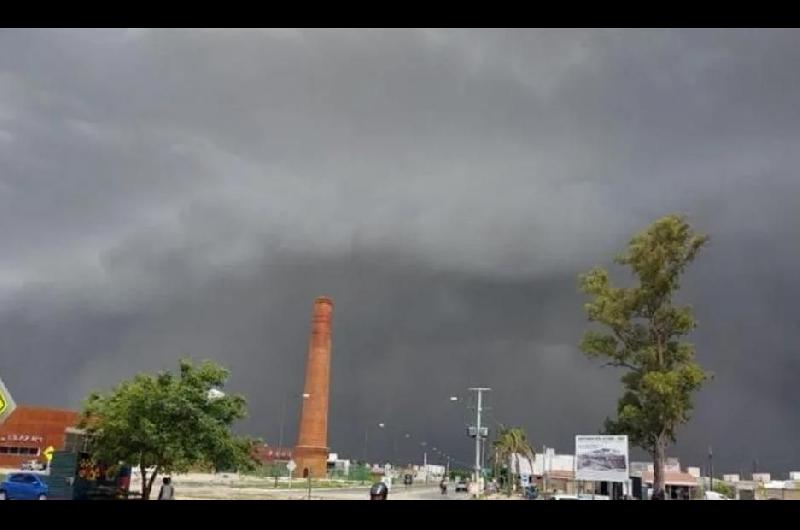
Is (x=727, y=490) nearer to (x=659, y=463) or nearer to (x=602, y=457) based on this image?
(x=602, y=457)

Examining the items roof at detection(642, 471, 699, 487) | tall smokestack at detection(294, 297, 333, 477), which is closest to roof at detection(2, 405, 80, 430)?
tall smokestack at detection(294, 297, 333, 477)

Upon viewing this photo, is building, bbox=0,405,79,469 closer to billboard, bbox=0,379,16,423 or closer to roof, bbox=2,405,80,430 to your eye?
roof, bbox=2,405,80,430

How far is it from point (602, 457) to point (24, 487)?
24.2m

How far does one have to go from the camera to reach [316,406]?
8806 centimetres

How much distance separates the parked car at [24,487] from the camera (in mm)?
29875

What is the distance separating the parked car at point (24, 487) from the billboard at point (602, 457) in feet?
73.1

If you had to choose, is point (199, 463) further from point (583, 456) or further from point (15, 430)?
point (15, 430)

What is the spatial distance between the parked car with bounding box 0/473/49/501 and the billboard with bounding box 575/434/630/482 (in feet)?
73.1

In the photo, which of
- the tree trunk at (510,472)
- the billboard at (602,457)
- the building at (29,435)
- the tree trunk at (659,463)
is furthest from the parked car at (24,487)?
the tree trunk at (510,472)

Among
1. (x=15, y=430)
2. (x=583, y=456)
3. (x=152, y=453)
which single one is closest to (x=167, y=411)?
(x=152, y=453)

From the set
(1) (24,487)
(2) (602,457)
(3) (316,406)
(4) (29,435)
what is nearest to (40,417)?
(4) (29,435)

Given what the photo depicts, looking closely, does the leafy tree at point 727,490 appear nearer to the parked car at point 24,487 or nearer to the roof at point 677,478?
the roof at point 677,478
